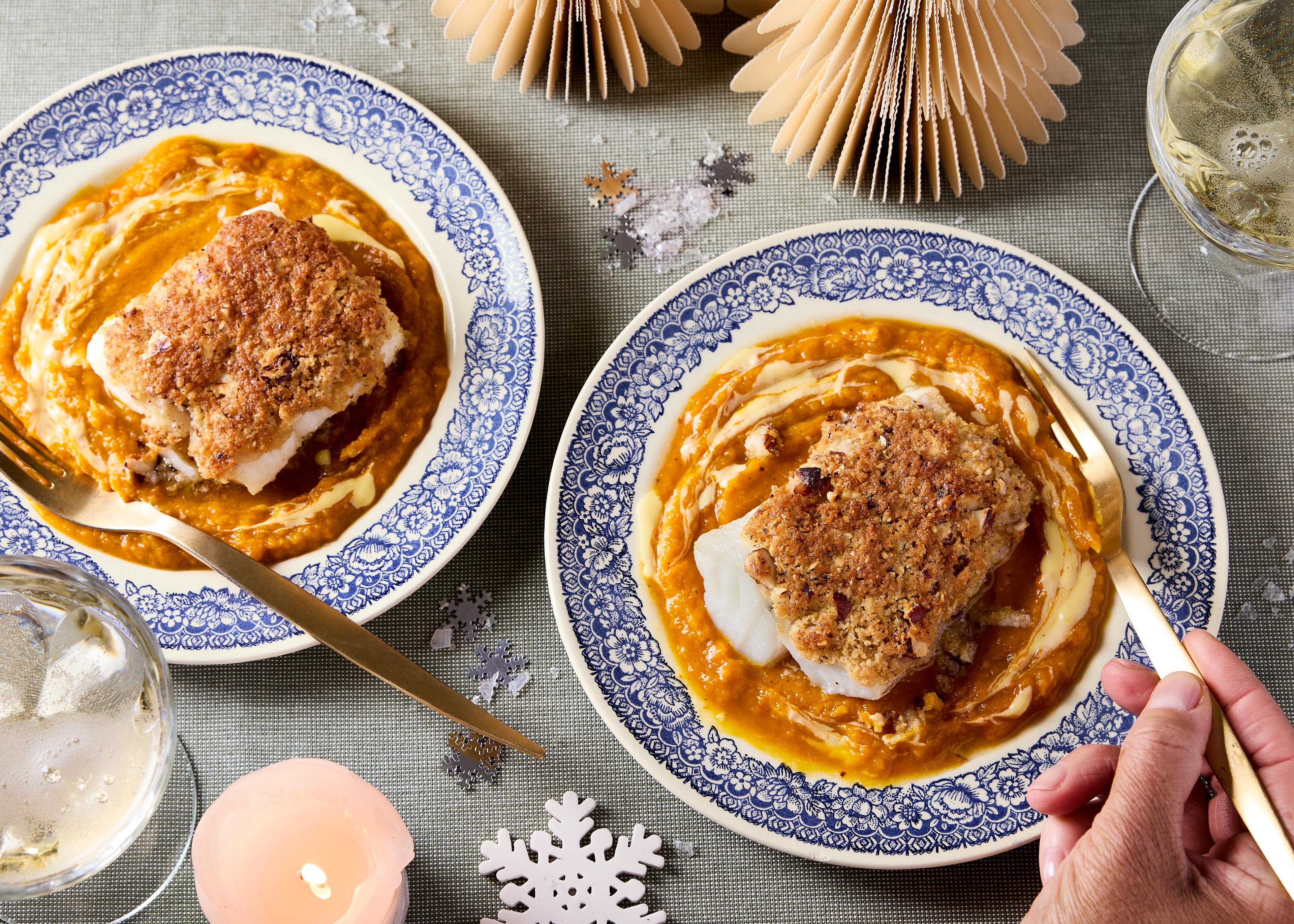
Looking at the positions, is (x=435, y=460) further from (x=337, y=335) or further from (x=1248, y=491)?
(x=1248, y=491)

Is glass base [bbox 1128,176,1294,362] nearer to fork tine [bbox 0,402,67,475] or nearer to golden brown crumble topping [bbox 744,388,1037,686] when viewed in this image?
golden brown crumble topping [bbox 744,388,1037,686]

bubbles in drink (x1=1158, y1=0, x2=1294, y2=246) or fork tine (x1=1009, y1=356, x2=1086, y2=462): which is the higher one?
bubbles in drink (x1=1158, y1=0, x2=1294, y2=246)

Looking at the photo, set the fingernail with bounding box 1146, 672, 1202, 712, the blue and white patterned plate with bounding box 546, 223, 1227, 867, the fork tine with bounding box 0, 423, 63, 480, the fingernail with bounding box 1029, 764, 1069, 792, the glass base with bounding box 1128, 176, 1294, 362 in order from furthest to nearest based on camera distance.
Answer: the glass base with bounding box 1128, 176, 1294, 362 → the fork tine with bounding box 0, 423, 63, 480 → the blue and white patterned plate with bounding box 546, 223, 1227, 867 → the fingernail with bounding box 1029, 764, 1069, 792 → the fingernail with bounding box 1146, 672, 1202, 712

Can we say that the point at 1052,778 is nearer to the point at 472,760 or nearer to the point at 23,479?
the point at 472,760

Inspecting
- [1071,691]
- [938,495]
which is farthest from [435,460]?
[1071,691]

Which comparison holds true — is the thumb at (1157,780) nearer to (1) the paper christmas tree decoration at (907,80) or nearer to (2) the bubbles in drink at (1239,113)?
(2) the bubbles in drink at (1239,113)

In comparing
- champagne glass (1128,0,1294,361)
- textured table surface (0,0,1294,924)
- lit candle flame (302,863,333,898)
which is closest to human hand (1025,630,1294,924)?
textured table surface (0,0,1294,924)

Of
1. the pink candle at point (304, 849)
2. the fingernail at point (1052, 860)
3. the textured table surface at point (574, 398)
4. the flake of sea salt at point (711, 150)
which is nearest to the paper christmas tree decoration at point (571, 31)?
the textured table surface at point (574, 398)
